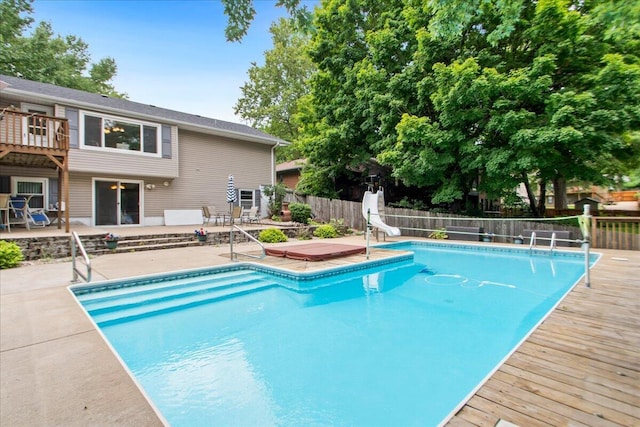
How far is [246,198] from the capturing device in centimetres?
1638

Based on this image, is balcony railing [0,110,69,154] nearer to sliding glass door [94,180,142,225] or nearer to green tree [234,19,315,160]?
sliding glass door [94,180,142,225]

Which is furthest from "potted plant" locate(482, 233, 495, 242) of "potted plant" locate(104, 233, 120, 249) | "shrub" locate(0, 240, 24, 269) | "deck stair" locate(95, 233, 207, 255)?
"shrub" locate(0, 240, 24, 269)

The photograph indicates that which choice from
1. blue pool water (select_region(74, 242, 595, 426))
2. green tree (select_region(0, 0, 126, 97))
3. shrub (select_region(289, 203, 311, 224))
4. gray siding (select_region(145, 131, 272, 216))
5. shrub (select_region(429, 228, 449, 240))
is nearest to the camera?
blue pool water (select_region(74, 242, 595, 426))

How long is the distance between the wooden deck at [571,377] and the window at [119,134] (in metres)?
13.7

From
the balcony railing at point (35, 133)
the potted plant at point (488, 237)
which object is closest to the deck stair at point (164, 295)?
the balcony railing at point (35, 133)

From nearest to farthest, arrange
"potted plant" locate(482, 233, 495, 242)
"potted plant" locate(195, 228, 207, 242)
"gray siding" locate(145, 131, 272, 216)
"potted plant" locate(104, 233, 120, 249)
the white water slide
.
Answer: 1. "potted plant" locate(104, 233, 120, 249)
2. "potted plant" locate(195, 228, 207, 242)
3. "potted plant" locate(482, 233, 495, 242)
4. the white water slide
5. "gray siding" locate(145, 131, 272, 216)

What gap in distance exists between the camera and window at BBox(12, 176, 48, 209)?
10680 mm

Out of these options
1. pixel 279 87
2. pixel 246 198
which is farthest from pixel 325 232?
pixel 279 87

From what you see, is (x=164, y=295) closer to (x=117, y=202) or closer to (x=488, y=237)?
(x=117, y=202)

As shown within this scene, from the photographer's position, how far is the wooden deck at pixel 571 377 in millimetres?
2059

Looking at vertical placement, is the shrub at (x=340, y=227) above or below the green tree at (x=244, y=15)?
below

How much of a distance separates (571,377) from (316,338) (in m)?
2.79

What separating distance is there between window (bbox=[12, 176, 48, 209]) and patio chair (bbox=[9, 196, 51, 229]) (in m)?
0.46

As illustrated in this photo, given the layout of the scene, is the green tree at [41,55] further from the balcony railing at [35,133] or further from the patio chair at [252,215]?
the patio chair at [252,215]
